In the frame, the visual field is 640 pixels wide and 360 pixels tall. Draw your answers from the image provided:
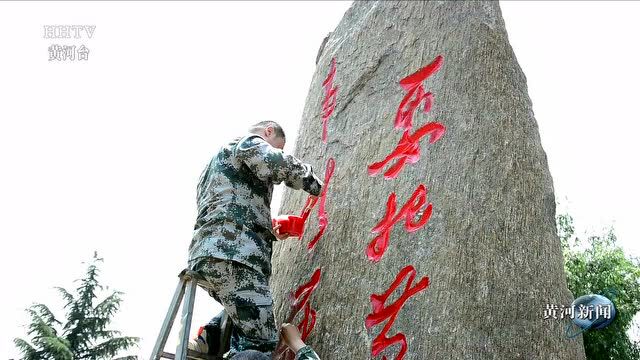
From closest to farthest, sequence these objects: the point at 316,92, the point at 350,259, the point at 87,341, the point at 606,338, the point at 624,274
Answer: the point at 350,259
the point at 316,92
the point at 606,338
the point at 624,274
the point at 87,341

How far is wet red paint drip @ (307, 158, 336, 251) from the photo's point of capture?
3.66 m

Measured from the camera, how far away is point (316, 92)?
4820 millimetres

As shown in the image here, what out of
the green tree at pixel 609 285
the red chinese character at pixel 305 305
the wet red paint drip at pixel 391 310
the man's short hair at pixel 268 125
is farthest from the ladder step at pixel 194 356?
the green tree at pixel 609 285

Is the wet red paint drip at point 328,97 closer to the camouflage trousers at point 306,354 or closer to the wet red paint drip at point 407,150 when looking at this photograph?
the wet red paint drip at point 407,150

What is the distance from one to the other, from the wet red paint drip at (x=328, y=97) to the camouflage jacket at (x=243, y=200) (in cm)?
120

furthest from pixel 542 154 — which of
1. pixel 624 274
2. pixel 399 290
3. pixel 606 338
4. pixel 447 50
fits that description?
pixel 624 274

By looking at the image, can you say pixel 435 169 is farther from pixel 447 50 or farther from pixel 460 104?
pixel 447 50

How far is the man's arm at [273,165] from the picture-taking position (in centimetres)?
298

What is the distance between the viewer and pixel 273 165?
9.75 feet

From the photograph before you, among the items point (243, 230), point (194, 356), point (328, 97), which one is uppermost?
point (328, 97)

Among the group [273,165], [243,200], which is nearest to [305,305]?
[243,200]

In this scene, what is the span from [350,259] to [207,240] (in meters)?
0.91

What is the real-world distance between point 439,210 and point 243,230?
1.17 metres

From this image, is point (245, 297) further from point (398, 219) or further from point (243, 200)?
point (398, 219)
